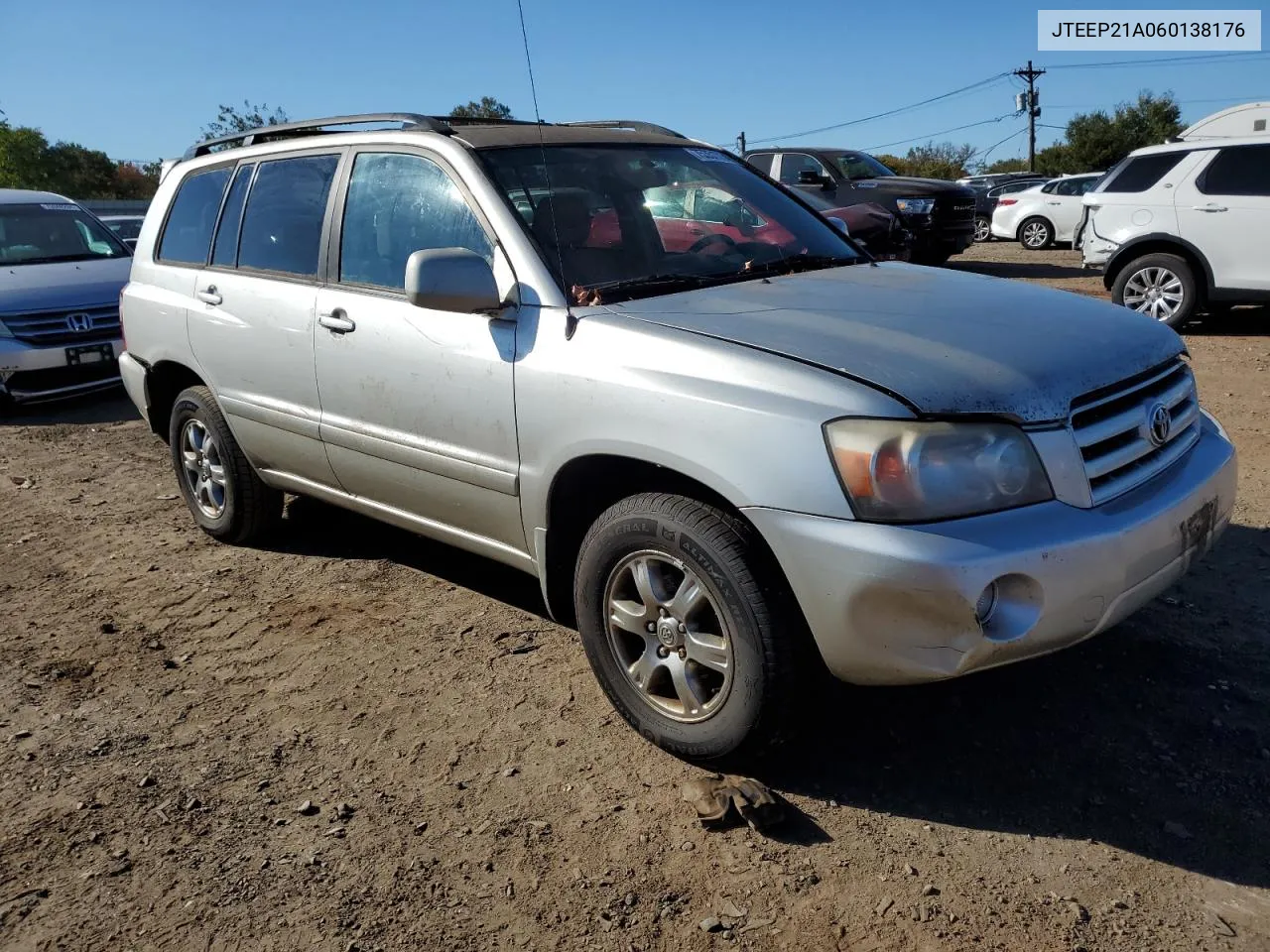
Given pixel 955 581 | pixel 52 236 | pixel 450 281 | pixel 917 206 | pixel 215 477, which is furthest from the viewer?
pixel 917 206

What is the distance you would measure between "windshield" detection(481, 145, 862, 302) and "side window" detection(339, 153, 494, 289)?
187 millimetres

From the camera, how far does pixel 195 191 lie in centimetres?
501

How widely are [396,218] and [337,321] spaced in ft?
1.40

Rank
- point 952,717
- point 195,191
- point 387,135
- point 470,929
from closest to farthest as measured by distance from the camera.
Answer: point 470,929 < point 952,717 < point 387,135 < point 195,191

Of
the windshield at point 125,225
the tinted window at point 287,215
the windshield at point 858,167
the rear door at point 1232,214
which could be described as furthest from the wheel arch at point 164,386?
the windshield at point 125,225

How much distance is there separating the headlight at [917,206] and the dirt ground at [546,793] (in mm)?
9988

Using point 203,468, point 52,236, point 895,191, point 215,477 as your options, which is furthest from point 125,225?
point 215,477

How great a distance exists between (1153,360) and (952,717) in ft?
3.92

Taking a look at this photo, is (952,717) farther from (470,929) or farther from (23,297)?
(23,297)

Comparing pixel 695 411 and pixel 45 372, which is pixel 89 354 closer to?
pixel 45 372

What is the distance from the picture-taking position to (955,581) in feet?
7.77

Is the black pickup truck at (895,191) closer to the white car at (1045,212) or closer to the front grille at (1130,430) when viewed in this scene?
the white car at (1045,212)

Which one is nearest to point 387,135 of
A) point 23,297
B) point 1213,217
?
point 23,297

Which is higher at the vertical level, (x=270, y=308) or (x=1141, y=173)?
(x=1141, y=173)
